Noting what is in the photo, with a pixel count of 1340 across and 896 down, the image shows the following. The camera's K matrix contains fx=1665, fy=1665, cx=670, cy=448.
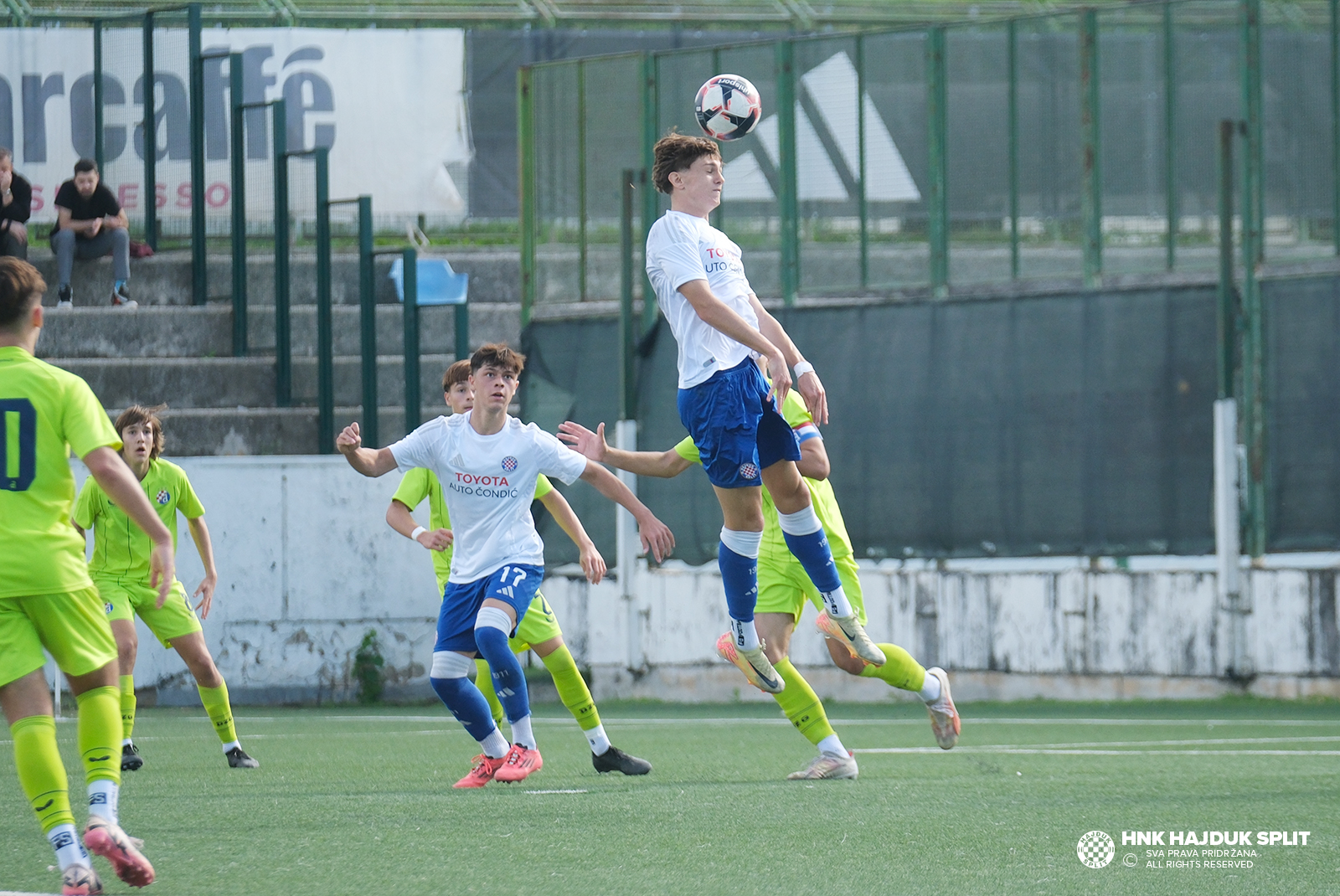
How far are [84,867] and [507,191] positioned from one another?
50.3 ft

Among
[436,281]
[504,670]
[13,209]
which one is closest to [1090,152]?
[436,281]

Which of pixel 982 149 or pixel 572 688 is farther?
pixel 982 149

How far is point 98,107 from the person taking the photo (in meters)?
17.5

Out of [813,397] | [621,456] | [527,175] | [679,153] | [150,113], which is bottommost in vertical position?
[621,456]

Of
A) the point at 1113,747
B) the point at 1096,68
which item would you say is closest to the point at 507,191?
the point at 1096,68

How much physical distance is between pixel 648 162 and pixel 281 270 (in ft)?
13.1

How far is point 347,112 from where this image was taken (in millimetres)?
19500

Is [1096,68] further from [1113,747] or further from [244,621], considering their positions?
[244,621]

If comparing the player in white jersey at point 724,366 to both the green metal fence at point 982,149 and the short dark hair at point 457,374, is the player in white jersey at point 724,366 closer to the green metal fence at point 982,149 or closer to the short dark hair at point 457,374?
the short dark hair at point 457,374

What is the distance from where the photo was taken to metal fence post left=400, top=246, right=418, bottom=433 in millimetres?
15141

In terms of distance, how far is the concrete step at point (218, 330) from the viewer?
16422mm

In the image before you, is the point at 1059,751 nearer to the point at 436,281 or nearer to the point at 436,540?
the point at 436,540

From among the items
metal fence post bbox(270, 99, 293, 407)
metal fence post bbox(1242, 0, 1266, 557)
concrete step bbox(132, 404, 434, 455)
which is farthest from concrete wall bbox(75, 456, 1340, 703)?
metal fence post bbox(270, 99, 293, 407)

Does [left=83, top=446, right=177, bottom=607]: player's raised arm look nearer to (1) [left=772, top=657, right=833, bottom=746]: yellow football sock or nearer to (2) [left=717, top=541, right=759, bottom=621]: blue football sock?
(2) [left=717, top=541, right=759, bottom=621]: blue football sock
